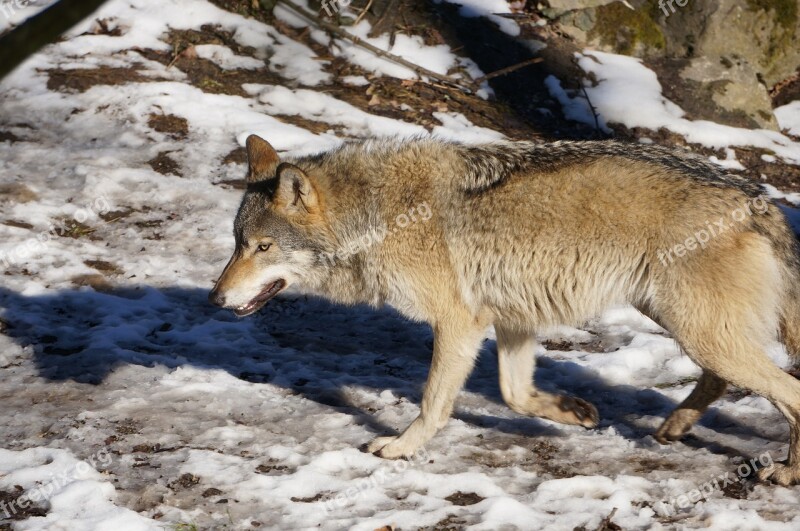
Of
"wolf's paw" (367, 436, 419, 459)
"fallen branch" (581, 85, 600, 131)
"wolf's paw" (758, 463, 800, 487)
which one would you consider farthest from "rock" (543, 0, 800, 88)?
"wolf's paw" (367, 436, 419, 459)

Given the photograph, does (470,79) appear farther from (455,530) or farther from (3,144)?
(455,530)

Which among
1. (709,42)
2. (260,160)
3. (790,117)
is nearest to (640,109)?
(709,42)

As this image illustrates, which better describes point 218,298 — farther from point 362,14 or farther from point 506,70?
point 362,14

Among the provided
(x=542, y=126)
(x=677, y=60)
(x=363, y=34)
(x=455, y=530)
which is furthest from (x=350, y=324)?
Answer: (x=677, y=60)

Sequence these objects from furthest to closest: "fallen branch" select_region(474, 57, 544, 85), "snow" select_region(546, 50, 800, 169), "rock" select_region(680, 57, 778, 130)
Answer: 1. "fallen branch" select_region(474, 57, 544, 85)
2. "rock" select_region(680, 57, 778, 130)
3. "snow" select_region(546, 50, 800, 169)

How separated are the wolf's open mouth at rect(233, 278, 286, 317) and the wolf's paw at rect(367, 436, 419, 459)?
3.80 feet

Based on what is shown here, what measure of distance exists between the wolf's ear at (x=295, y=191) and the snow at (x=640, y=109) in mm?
5759

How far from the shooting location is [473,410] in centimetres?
591

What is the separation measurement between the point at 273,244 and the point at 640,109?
20.6ft

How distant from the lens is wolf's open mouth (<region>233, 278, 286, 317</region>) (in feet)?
17.9

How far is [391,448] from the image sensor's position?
5078mm

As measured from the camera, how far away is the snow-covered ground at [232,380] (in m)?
4.46

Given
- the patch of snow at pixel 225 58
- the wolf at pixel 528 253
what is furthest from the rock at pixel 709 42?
the wolf at pixel 528 253
